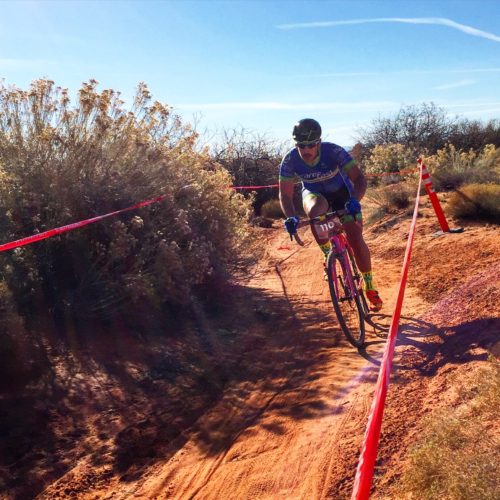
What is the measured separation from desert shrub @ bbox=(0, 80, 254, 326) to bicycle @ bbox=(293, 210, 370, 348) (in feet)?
5.64

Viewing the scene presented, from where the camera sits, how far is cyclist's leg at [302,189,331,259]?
468 centimetres

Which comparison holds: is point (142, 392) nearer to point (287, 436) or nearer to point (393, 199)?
point (287, 436)

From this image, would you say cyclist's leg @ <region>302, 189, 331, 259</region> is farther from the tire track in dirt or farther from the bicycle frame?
the tire track in dirt

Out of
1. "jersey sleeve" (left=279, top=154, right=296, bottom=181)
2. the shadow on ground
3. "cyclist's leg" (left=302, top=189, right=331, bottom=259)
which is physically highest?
"jersey sleeve" (left=279, top=154, right=296, bottom=181)

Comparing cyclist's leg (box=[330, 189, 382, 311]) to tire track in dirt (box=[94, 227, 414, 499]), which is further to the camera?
cyclist's leg (box=[330, 189, 382, 311])

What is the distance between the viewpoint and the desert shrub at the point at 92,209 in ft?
16.4

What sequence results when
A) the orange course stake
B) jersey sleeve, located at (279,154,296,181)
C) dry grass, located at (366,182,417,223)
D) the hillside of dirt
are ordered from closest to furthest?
the hillside of dirt
jersey sleeve, located at (279,154,296,181)
the orange course stake
dry grass, located at (366,182,417,223)

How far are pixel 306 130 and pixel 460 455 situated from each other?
316 centimetres

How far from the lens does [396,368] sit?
388 centimetres

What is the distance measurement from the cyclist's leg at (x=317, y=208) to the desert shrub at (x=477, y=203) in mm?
5016

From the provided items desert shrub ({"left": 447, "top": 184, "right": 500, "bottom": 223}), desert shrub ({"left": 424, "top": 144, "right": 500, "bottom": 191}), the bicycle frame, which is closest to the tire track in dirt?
the bicycle frame

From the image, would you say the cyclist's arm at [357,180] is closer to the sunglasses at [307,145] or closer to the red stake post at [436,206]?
the sunglasses at [307,145]

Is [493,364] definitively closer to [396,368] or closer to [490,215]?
[396,368]

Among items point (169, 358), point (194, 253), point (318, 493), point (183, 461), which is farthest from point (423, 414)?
point (194, 253)
